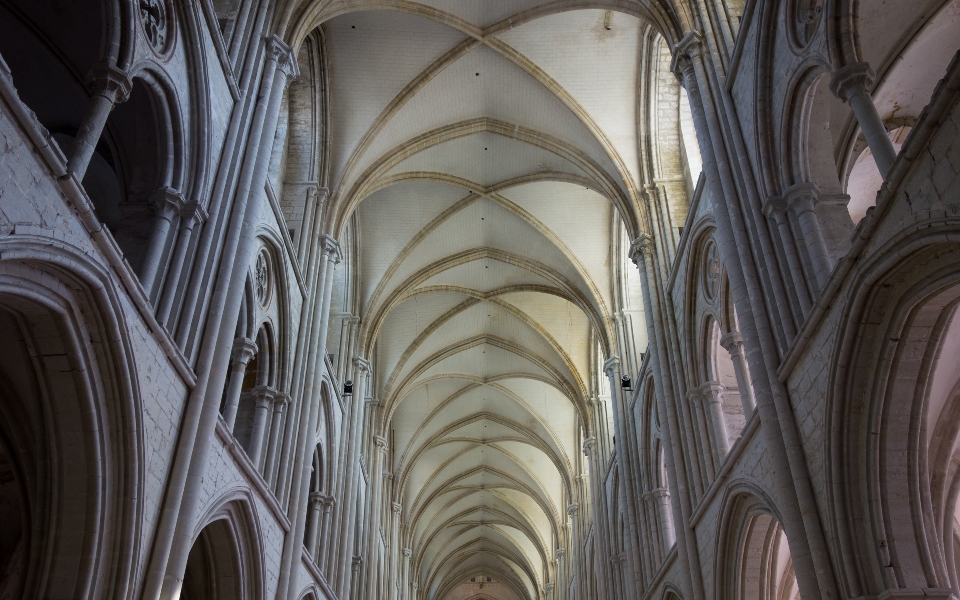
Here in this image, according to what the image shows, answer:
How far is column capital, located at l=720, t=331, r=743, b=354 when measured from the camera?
1170 centimetres

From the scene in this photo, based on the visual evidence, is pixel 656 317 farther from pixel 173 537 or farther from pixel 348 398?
pixel 173 537

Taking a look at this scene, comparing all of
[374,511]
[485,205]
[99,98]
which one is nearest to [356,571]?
[374,511]

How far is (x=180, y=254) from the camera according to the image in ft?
30.1

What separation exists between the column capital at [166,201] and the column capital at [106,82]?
153 centimetres

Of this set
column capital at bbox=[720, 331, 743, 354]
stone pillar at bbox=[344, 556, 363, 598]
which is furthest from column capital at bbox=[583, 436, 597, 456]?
column capital at bbox=[720, 331, 743, 354]

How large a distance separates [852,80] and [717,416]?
6122 mm

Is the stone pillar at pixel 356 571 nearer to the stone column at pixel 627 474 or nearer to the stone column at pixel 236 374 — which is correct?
the stone column at pixel 627 474

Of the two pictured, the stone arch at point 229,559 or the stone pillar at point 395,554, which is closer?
the stone arch at point 229,559

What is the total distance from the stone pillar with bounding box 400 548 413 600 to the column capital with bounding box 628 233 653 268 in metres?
20.8

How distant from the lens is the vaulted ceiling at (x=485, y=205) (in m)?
16.9

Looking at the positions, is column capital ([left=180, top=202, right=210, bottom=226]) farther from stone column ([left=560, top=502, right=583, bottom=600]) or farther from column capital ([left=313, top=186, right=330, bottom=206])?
stone column ([left=560, top=502, right=583, bottom=600])

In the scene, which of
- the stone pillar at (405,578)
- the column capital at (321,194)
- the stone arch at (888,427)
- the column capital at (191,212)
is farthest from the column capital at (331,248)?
the stone pillar at (405,578)

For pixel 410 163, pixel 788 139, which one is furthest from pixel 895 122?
pixel 410 163

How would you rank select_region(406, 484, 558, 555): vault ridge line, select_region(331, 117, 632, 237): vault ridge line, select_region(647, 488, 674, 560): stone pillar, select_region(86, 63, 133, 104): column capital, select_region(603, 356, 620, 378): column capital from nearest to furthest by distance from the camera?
select_region(86, 63, 133, 104): column capital < select_region(647, 488, 674, 560): stone pillar < select_region(331, 117, 632, 237): vault ridge line < select_region(603, 356, 620, 378): column capital < select_region(406, 484, 558, 555): vault ridge line
